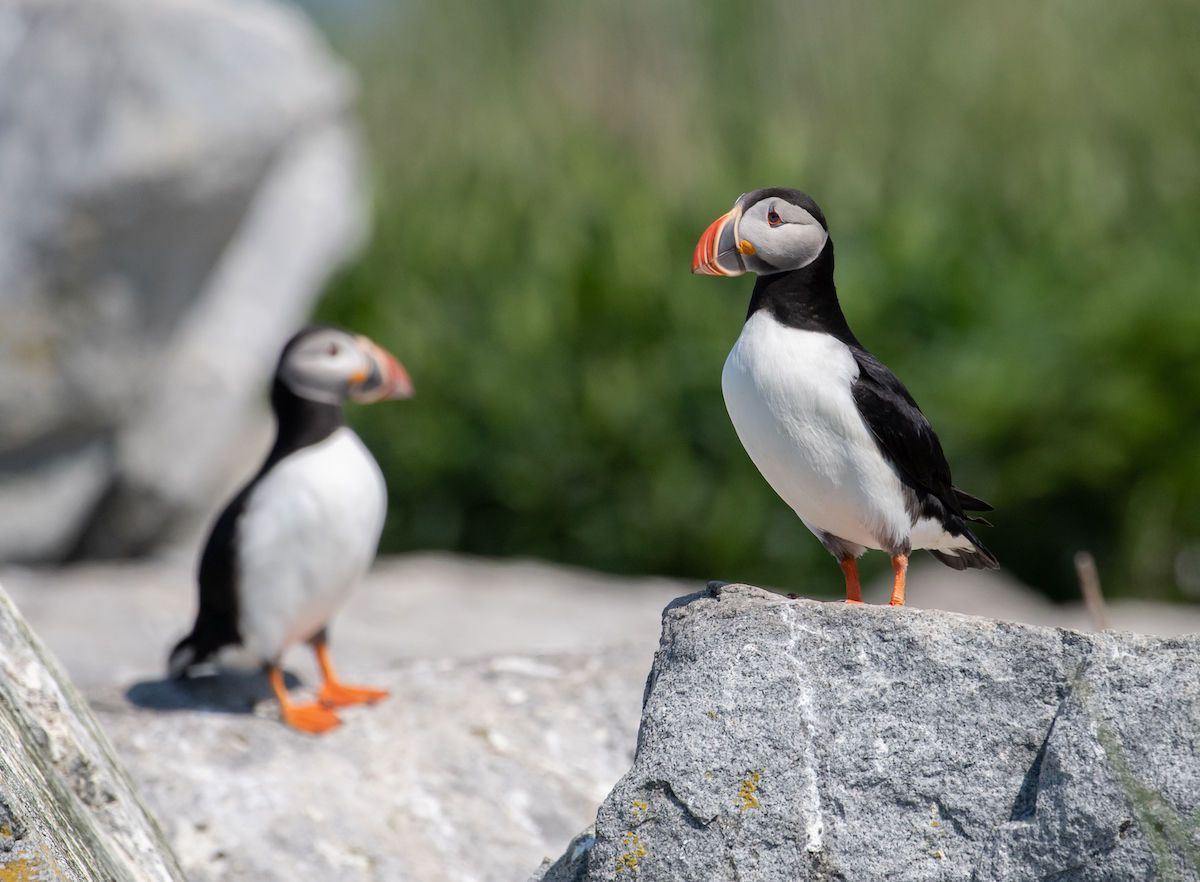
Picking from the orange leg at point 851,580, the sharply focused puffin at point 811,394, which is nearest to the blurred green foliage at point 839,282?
the orange leg at point 851,580

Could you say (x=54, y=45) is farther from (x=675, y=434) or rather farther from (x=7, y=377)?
(x=675, y=434)

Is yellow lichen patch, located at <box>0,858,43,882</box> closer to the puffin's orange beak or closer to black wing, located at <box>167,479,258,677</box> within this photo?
the puffin's orange beak

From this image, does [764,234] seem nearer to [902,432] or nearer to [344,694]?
[902,432]

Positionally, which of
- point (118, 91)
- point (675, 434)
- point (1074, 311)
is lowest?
point (675, 434)

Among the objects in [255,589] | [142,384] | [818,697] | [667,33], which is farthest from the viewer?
[667,33]

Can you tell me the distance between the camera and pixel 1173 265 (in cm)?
902

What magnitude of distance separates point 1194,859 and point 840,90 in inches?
390

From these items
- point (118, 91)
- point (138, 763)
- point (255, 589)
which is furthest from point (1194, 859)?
point (118, 91)

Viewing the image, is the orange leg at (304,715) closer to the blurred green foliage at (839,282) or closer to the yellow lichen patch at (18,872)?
the yellow lichen patch at (18,872)

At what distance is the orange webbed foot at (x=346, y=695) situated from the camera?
15.8ft

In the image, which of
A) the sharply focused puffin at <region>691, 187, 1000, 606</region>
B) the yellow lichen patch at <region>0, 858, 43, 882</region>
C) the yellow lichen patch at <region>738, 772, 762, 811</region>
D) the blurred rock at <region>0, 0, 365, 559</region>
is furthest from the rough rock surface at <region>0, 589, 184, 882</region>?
the blurred rock at <region>0, 0, 365, 559</region>

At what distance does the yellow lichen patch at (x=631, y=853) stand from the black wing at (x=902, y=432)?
1004mm

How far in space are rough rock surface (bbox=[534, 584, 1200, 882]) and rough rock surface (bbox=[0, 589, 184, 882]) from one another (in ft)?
3.09

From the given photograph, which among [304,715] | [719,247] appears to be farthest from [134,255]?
[719,247]
